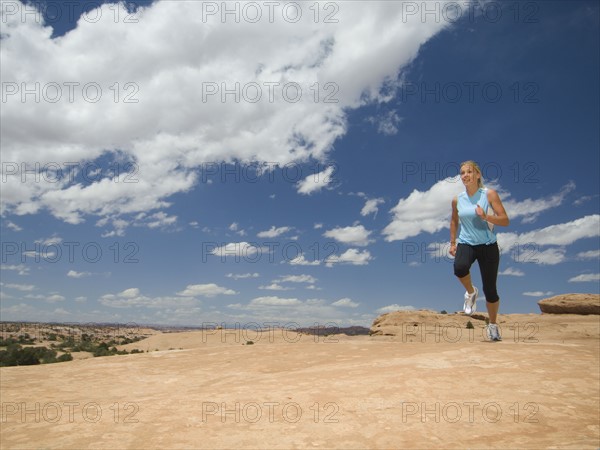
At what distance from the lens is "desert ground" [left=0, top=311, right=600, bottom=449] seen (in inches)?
148

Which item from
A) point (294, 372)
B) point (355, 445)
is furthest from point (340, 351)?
point (355, 445)

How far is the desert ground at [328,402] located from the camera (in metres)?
3.76

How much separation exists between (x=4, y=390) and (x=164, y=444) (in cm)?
402

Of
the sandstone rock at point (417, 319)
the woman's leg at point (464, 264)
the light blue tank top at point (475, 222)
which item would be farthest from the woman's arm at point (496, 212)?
the sandstone rock at point (417, 319)

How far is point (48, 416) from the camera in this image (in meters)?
4.66

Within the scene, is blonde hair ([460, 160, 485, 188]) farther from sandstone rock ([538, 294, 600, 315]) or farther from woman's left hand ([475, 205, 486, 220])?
sandstone rock ([538, 294, 600, 315])

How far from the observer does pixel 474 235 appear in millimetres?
7363

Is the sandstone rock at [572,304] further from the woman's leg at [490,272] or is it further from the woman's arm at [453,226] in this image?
the woman's arm at [453,226]

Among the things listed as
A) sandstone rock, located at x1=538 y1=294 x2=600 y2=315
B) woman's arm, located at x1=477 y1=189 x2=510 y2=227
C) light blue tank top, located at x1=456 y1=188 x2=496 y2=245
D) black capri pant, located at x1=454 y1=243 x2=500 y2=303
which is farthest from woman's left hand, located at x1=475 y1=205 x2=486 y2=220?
sandstone rock, located at x1=538 y1=294 x2=600 y2=315

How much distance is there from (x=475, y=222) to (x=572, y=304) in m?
34.5

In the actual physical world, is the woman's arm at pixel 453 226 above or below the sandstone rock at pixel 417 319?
above

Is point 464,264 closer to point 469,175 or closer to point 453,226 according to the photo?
point 453,226

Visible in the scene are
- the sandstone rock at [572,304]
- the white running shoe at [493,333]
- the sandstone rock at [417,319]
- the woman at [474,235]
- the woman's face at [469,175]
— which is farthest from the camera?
the sandstone rock at [572,304]

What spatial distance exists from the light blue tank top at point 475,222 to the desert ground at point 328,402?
1909 millimetres
